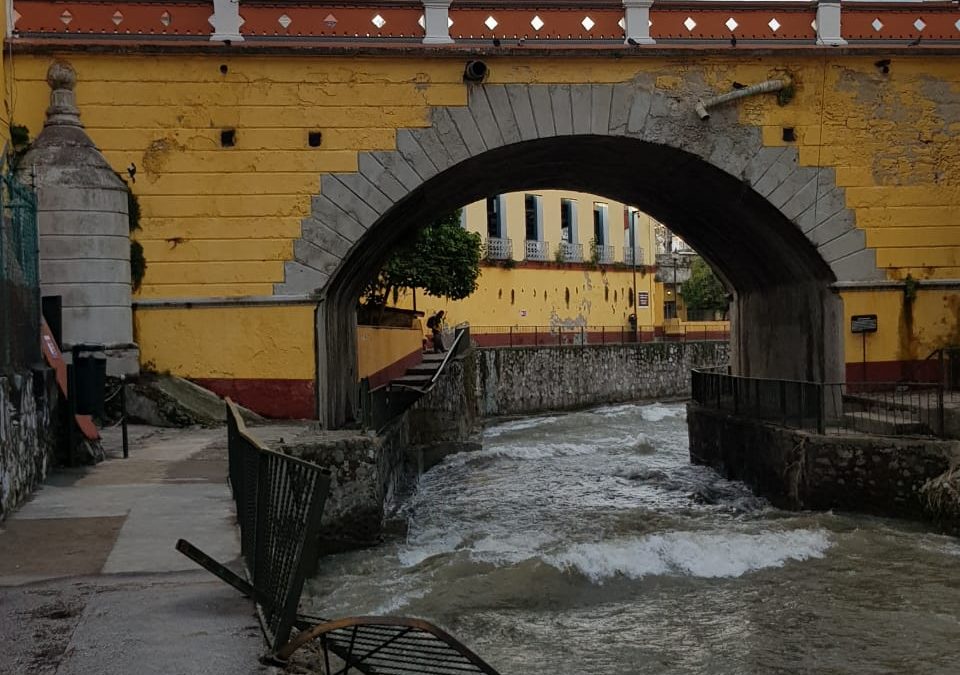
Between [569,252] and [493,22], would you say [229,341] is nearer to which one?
[493,22]

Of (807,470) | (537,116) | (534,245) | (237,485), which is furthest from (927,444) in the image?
(534,245)

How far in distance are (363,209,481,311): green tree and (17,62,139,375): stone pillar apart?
41.1 feet

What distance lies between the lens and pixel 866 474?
412 inches

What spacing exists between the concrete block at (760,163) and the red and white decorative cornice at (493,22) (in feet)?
4.23

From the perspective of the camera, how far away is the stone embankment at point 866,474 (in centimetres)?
1004

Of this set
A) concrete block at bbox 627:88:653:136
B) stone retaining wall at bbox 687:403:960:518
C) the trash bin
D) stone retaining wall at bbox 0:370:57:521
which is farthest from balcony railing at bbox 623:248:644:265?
stone retaining wall at bbox 0:370:57:521

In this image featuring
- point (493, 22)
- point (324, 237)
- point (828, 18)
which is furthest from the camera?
point (828, 18)

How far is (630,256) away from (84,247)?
31831 millimetres

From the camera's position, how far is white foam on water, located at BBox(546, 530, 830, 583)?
8625 mm

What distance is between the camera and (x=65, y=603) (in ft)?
14.9

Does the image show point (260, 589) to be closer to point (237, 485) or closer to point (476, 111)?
point (237, 485)

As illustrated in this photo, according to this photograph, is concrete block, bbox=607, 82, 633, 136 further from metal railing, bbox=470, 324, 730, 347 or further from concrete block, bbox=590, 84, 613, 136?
metal railing, bbox=470, 324, 730, 347

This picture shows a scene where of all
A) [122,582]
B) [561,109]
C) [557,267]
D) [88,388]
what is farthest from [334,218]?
[557,267]

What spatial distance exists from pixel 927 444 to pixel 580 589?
166 inches
